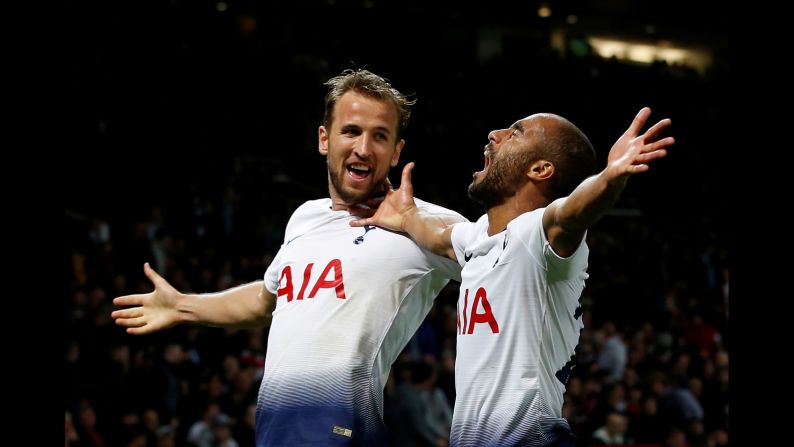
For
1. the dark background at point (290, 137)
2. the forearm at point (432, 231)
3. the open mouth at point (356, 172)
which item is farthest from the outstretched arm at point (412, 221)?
the dark background at point (290, 137)

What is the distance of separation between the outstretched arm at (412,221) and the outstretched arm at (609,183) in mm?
802

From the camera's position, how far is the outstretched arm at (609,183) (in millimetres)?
3344

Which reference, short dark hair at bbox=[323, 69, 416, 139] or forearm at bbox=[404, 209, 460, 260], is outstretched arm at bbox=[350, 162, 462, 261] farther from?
short dark hair at bbox=[323, 69, 416, 139]

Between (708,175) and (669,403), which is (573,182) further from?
(708,175)

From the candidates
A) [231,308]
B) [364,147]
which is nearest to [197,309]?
[231,308]

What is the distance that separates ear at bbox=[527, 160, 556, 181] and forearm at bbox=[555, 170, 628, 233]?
446 mm

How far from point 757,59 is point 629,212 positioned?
43.4 feet

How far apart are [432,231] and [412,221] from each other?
0.37 feet

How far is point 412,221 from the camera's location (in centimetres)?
446

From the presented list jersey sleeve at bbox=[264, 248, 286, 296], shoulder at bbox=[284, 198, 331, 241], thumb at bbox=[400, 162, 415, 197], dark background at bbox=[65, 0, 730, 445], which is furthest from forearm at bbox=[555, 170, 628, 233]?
dark background at bbox=[65, 0, 730, 445]

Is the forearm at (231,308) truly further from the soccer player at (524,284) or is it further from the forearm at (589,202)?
the forearm at (589,202)

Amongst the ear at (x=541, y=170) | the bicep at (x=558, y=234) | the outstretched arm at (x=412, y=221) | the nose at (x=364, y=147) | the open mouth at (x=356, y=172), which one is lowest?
the bicep at (x=558, y=234)

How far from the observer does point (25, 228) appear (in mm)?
4090

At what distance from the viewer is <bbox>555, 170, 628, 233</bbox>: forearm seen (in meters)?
3.37
